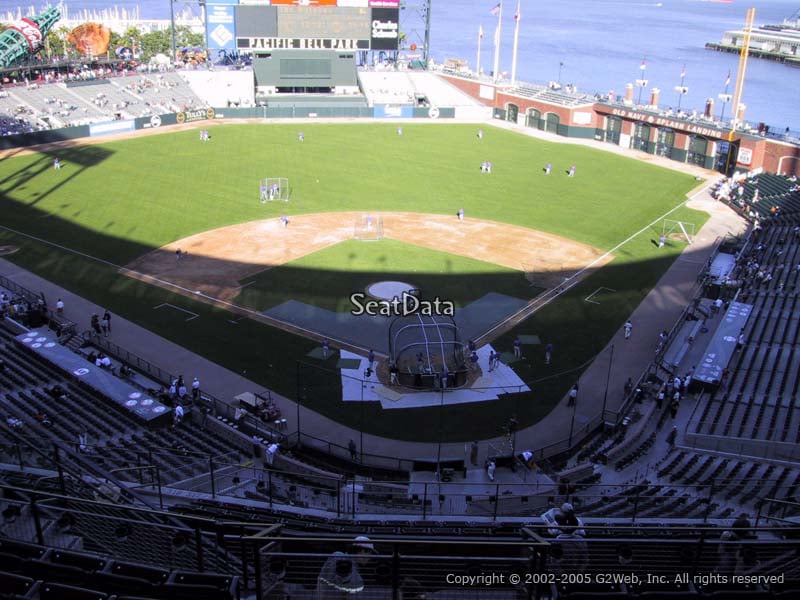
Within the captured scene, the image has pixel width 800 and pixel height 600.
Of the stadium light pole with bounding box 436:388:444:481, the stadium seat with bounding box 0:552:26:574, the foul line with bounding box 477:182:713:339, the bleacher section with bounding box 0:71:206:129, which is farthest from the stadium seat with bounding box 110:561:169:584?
the bleacher section with bounding box 0:71:206:129

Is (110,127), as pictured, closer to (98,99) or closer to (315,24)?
(98,99)

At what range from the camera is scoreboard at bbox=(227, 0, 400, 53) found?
91.1m

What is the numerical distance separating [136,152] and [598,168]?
4437 centimetres

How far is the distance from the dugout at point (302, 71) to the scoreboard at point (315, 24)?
1133 millimetres

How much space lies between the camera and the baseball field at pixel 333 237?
114 ft

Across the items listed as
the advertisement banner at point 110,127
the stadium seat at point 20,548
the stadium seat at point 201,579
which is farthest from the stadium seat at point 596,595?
the advertisement banner at point 110,127

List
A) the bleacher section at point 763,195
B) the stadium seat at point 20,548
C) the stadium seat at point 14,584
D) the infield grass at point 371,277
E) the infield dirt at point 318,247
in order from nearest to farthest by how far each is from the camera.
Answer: the stadium seat at point 14,584 < the stadium seat at point 20,548 < the infield grass at point 371,277 < the infield dirt at point 318,247 < the bleacher section at point 763,195

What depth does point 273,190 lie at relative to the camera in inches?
2292

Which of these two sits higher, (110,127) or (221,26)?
(221,26)

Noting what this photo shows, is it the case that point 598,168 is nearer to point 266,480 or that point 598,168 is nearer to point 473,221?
point 473,221

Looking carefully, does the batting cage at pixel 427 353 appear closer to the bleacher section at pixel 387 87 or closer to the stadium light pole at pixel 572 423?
the stadium light pole at pixel 572 423

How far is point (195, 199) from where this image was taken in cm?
5697

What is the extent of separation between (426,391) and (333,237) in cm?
2072

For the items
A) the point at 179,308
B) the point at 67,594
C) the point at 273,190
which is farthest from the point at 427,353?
the point at 273,190
